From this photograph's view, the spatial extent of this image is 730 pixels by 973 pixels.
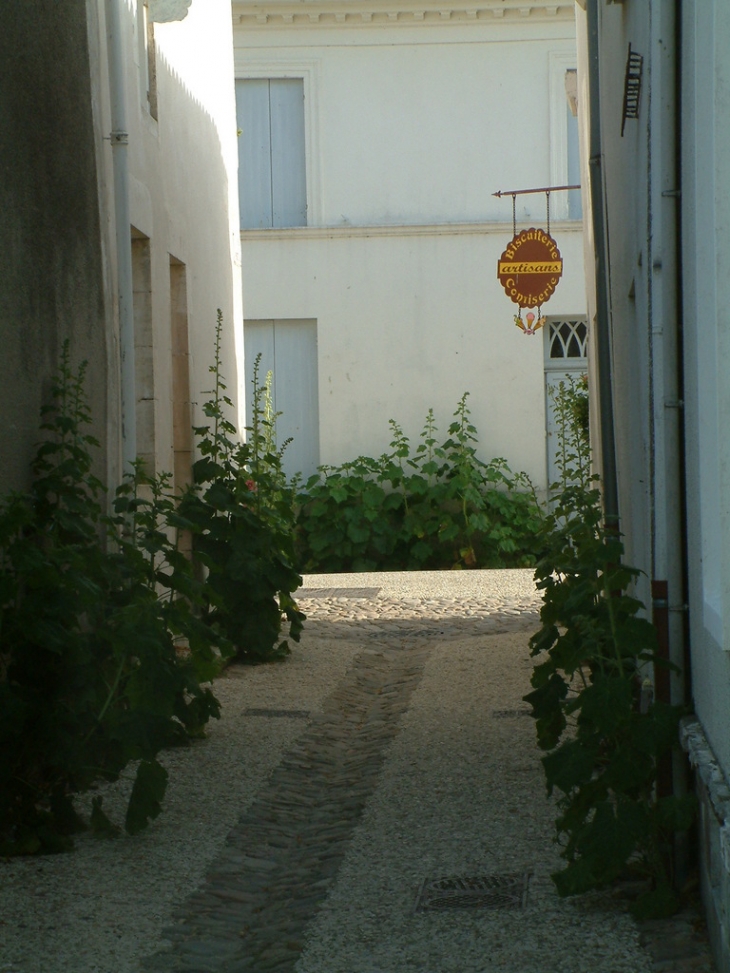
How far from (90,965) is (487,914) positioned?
109 cm

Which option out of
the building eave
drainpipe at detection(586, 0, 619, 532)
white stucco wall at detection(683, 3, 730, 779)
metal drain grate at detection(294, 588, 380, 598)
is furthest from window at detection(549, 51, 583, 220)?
white stucco wall at detection(683, 3, 730, 779)

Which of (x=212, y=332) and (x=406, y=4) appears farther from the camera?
(x=406, y=4)

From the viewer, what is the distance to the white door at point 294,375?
15844 mm

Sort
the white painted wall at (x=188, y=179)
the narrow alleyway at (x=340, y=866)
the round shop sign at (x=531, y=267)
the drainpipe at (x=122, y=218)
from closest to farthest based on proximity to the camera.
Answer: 1. the narrow alleyway at (x=340, y=866)
2. the drainpipe at (x=122, y=218)
3. the white painted wall at (x=188, y=179)
4. the round shop sign at (x=531, y=267)

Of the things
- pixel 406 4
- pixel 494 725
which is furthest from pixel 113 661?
pixel 406 4

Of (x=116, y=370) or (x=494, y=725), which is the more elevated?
(x=116, y=370)

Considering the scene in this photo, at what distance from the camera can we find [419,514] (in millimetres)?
14906

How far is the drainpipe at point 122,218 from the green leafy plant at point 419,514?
25.0ft

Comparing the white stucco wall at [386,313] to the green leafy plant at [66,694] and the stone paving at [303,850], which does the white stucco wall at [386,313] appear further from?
the green leafy plant at [66,694]

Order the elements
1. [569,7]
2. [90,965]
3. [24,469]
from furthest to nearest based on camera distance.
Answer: [569,7] < [24,469] < [90,965]

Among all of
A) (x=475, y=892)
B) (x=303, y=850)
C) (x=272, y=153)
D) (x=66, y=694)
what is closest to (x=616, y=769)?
(x=475, y=892)

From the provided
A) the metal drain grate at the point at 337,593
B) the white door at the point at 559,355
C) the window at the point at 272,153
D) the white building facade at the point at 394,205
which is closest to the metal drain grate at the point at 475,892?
the metal drain grate at the point at 337,593

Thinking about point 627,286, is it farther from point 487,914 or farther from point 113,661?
point 487,914

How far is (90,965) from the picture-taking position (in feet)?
11.2
